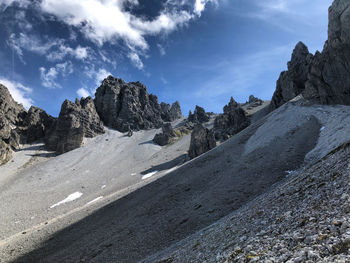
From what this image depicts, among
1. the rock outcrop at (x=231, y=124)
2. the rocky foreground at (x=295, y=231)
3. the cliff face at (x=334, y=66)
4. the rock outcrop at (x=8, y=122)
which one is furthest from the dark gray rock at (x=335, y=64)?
the rock outcrop at (x=8, y=122)

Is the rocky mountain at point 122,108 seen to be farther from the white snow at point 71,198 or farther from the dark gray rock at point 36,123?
the white snow at point 71,198

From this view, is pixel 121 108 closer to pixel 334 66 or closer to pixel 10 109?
pixel 10 109

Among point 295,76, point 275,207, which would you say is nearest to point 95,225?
point 275,207

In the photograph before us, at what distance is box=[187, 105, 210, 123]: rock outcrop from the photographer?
169875mm

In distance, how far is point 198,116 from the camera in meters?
174

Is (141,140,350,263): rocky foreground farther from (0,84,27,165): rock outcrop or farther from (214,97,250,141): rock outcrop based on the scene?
(0,84,27,165): rock outcrop

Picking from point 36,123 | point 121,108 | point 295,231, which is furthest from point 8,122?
point 295,231

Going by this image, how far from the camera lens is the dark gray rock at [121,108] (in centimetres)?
14788

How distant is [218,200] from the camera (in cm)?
2162

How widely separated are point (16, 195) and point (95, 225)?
163 feet

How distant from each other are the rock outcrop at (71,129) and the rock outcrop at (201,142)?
231 ft

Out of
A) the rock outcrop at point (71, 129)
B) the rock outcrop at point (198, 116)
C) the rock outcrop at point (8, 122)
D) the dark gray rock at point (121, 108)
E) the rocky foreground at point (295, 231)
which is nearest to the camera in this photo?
the rocky foreground at point (295, 231)

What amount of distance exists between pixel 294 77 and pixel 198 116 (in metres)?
97.5

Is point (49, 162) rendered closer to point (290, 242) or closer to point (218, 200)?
point (218, 200)
